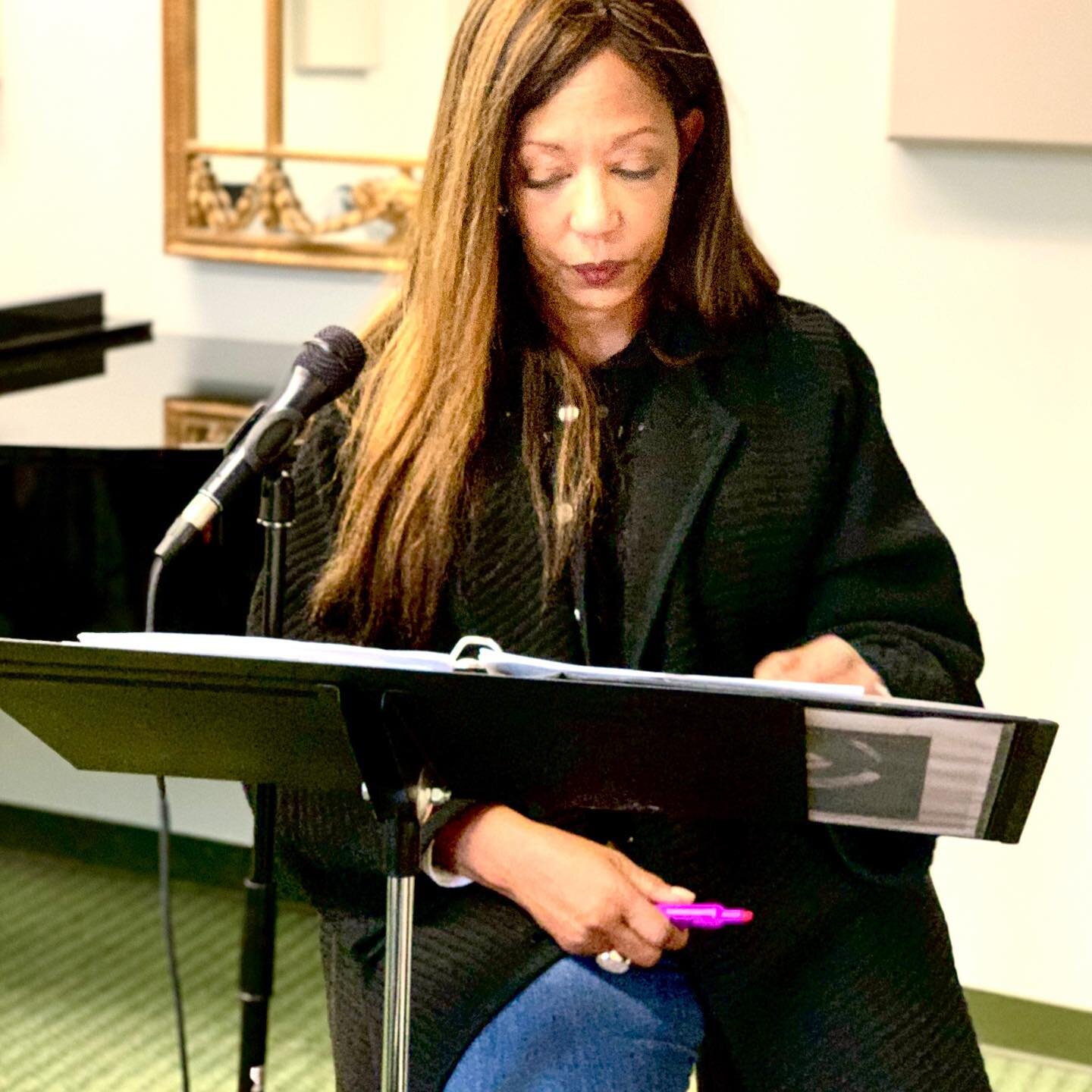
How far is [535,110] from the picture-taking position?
145 cm

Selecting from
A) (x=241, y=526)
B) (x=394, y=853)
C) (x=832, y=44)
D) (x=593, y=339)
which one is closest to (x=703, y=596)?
(x=593, y=339)

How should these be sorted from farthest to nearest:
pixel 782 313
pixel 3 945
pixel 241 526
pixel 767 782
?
pixel 3 945 → pixel 241 526 → pixel 782 313 → pixel 767 782

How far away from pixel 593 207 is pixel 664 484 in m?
0.24

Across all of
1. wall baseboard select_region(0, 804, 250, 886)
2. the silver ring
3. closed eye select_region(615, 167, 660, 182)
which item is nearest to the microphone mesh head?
closed eye select_region(615, 167, 660, 182)

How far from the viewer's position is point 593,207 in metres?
1.44

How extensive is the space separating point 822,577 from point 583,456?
0.75 feet

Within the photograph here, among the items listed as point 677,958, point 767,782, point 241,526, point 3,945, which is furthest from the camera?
point 3,945

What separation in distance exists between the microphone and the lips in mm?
204

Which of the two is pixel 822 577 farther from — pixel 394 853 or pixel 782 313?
pixel 394 853

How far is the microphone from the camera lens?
1.34 m

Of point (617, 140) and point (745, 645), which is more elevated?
point (617, 140)

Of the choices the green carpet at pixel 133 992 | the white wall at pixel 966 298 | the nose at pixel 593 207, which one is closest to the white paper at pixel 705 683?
the nose at pixel 593 207

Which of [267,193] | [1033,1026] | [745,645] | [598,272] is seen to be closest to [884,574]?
[745,645]

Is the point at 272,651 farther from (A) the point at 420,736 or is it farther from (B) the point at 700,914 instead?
(B) the point at 700,914
